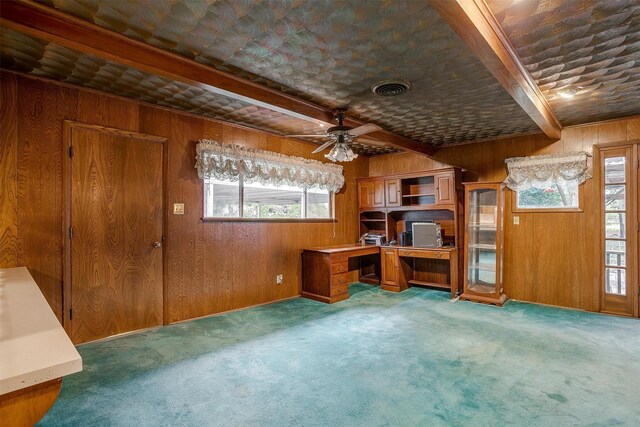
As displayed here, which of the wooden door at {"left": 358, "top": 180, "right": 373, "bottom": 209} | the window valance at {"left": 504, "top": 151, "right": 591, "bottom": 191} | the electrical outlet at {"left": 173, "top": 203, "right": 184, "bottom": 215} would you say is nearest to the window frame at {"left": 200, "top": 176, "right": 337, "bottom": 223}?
the electrical outlet at {"left": 173, "top": 203, "right": 184, "bottom": 215}

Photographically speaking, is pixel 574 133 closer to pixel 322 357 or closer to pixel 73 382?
pixel 322 357

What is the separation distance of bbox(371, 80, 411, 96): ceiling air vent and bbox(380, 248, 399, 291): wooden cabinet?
2.92 meters

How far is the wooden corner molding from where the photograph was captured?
1.94m

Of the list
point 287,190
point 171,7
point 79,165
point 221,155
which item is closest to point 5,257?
point 79,165

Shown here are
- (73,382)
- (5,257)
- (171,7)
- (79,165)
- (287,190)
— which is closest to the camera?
(171,7)

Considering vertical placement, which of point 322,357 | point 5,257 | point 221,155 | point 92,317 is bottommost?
point 322,357

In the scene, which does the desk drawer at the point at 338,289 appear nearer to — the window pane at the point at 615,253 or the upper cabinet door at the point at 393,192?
the upper cabinet door at the point at 393,192

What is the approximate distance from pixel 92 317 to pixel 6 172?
1506mm

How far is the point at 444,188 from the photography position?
203 inches

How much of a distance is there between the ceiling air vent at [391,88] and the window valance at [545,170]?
105 inches

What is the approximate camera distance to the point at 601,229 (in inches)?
167

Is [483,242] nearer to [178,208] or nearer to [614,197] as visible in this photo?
[614,197]

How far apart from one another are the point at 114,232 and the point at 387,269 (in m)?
3.99

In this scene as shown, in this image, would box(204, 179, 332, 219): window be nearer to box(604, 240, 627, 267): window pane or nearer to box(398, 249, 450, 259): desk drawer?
box(398, 249, 450, 259): desk drawer
